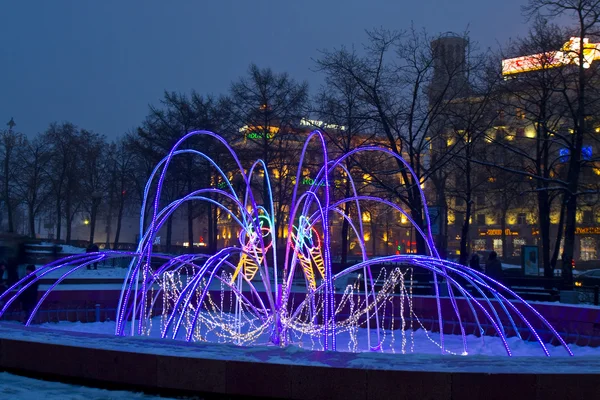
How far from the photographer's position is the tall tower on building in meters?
24.2

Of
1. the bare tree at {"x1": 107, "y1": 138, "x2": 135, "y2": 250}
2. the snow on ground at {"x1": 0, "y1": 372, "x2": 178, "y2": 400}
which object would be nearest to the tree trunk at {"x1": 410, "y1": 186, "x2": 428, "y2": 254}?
the snow on ground at {"x1": 0, "y1": 372, "x2": 178, "y2": 400}

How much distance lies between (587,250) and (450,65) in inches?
1545

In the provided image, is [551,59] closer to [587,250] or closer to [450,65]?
[450,65]

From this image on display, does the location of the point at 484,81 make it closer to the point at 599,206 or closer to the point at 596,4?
the point at 596,4

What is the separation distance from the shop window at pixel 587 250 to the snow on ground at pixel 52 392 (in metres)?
55.2

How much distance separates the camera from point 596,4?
66.6 feet

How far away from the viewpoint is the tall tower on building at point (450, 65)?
24203 millimetres

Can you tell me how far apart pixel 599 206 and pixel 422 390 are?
27.3 m

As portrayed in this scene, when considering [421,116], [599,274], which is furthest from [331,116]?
[599,274]

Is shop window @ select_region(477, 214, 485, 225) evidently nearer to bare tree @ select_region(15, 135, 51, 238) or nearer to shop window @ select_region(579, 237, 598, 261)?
shop window @ select_region(579, 237, 598, 261)

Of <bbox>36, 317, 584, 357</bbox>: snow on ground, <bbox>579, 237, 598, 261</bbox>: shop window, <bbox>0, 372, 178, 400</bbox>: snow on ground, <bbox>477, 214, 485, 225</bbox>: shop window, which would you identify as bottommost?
<bbox>36, 317, 584, 357</bbox>: snow on ground


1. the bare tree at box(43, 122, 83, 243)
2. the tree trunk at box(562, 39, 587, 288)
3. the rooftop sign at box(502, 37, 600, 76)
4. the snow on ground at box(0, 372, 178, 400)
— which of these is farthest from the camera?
the bare tree at box(43, 122, 83, 243)

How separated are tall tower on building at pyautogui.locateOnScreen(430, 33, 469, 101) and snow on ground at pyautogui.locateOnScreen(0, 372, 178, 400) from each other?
755 inches

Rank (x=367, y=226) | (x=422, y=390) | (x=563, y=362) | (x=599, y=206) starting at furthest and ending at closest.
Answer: (x=367, y=226) → (x=599, y=206) → (x=563, y=362) → (x=422, y=390)
